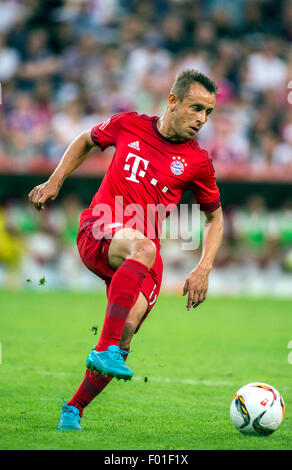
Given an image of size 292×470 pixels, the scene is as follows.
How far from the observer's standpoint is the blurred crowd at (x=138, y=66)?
15.2 m

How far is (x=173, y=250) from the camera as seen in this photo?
15578mm

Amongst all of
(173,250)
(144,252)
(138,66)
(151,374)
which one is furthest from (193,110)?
(138,66)

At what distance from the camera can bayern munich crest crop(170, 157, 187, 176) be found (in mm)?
5098

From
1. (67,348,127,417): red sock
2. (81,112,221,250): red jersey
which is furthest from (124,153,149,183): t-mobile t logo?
(67,348,127,417): red sock

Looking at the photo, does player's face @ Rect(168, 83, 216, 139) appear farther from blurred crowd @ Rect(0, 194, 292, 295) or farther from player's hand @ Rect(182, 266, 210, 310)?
blurred crowd @ Rect(0, 194, 292, 295)

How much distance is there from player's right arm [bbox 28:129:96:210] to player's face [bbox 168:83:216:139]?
2.21 feet

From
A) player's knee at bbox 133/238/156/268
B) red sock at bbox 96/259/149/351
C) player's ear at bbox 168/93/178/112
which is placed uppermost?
player's ear at bbox 168/93/178/112

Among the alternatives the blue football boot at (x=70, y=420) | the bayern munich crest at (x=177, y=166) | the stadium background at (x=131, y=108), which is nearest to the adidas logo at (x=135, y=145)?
the bayern munich crest at (x=177, y=166)

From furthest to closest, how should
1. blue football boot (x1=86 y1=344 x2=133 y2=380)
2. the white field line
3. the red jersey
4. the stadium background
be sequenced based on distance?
1. the stadium background
2. the white field line
3. the red jersey
4. blue football boot (x1=86 y1=344 x2=133 y2=380)

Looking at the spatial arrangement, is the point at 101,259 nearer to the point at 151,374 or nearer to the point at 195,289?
the point at 195,289

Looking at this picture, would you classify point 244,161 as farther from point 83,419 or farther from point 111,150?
point 83,419

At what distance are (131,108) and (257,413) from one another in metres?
11.2

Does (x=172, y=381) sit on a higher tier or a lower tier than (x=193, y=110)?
lower
